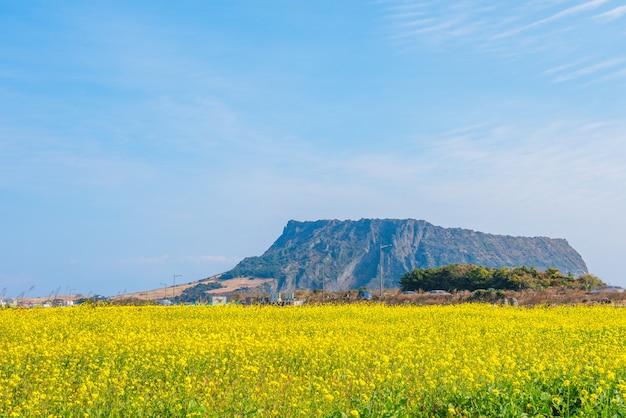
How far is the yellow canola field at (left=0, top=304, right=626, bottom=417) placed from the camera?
27.8ft

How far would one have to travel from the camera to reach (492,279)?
62344mm

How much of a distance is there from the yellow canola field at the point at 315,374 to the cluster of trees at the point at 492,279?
135 feet

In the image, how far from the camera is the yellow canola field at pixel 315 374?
8.46m

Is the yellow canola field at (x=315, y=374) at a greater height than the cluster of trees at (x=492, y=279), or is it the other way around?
the cluster of trees at (x=492, y=279)

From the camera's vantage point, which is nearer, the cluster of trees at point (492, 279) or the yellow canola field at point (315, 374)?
the yellow canola field at point (315, 374)

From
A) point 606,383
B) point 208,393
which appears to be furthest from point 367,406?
point 606,383

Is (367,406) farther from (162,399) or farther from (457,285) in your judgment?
Result: (457,285)

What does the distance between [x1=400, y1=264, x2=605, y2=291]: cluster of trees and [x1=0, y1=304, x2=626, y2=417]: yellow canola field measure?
4101cm

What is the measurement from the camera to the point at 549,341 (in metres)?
16.2

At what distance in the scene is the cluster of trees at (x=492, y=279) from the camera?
5834 cm

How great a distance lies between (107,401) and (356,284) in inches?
7564

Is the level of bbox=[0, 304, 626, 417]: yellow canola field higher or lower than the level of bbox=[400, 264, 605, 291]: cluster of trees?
lower

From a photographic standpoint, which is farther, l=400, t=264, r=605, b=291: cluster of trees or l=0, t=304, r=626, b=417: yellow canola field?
l=400, t=264, r=605, b=291: cluster of trees

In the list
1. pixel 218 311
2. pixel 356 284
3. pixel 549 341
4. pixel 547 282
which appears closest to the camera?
pixel 549 341
